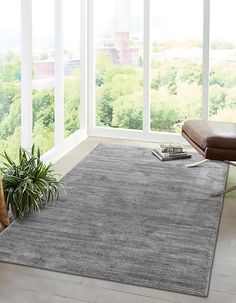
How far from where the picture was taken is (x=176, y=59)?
16.6ft

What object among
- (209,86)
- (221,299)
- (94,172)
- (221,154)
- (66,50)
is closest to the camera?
(221,299)

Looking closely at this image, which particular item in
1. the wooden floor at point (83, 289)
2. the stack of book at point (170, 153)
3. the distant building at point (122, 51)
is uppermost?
the distant building at point (122, 51)

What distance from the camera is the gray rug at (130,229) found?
2338 mm

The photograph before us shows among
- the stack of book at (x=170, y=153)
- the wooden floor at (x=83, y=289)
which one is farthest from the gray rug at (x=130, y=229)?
the stack of book at (x=170, y=153)

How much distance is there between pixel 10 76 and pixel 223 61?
2.46 metres

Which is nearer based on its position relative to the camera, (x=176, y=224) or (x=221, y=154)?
(x=176, y=224)

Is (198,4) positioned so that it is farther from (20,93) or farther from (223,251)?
(223,251)

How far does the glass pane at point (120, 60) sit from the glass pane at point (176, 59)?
0.19m

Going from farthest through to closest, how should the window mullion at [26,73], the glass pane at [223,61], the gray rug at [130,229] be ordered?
the glass pane at [223,61] → the window mullion at [26,73] → the gray rug at [130,229]

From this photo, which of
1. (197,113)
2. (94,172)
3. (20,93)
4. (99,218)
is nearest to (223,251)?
(99,218)

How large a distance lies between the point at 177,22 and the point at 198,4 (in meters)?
0.29

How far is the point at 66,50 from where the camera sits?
15.2 feet

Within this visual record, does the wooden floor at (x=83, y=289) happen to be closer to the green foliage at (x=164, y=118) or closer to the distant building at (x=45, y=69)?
the distant building at (x=45, y=69)

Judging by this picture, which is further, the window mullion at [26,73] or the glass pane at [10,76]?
the window mullion at [26,73]
